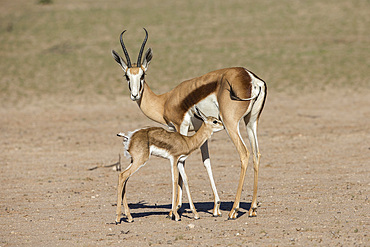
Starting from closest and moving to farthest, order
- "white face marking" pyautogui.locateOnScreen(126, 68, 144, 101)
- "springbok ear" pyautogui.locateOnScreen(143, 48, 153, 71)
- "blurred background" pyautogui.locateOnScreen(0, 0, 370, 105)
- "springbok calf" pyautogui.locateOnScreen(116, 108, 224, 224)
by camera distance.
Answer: "springbok calf" pyautogui.locateOnScreen(116, 108, 224, 224), "white face marking" pyautogui.locateOnScreen(126, 68, 144, 101), "springbok ear" pyautogui.locateOnScreen(143, 48, 153, 71), "blurred background" pyautogui.locateOnScreen(0, 0, 370, 105)

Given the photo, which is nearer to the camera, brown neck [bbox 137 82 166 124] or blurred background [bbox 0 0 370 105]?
brown neck [bbox 137 82 166 124]

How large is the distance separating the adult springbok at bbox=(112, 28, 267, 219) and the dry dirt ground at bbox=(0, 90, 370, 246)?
0.83m

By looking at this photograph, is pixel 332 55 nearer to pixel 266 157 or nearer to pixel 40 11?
pixel 266 157

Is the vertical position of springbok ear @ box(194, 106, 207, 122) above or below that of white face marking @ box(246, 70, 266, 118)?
below

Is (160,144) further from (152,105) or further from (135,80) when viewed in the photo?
(152,105)

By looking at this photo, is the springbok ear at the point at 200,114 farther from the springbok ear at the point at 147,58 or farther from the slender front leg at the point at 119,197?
the slender front leg at the point at 119,197

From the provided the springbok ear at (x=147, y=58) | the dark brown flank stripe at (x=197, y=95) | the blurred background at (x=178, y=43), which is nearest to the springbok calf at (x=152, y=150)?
the dark brown flank stripe at (x=197, y=95)

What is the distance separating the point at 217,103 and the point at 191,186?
2.65 meters

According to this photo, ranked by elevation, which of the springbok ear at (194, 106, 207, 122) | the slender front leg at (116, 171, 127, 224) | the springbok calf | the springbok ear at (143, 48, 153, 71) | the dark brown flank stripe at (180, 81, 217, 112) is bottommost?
the slender front leg at (116, 171, 127, 224)

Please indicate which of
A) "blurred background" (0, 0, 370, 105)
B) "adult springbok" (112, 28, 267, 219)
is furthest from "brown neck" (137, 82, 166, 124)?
"blurred background" (0, 0, 370, 105)

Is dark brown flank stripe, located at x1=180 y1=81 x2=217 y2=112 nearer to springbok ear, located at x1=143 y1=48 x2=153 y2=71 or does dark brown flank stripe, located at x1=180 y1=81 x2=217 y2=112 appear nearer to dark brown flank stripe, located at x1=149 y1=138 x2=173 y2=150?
dark brown flank stripe, located at x1=149 y1=138 x2=173 y2=150

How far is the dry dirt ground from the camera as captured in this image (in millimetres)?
7543

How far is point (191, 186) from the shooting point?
1071cm

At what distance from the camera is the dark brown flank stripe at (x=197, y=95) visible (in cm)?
854
